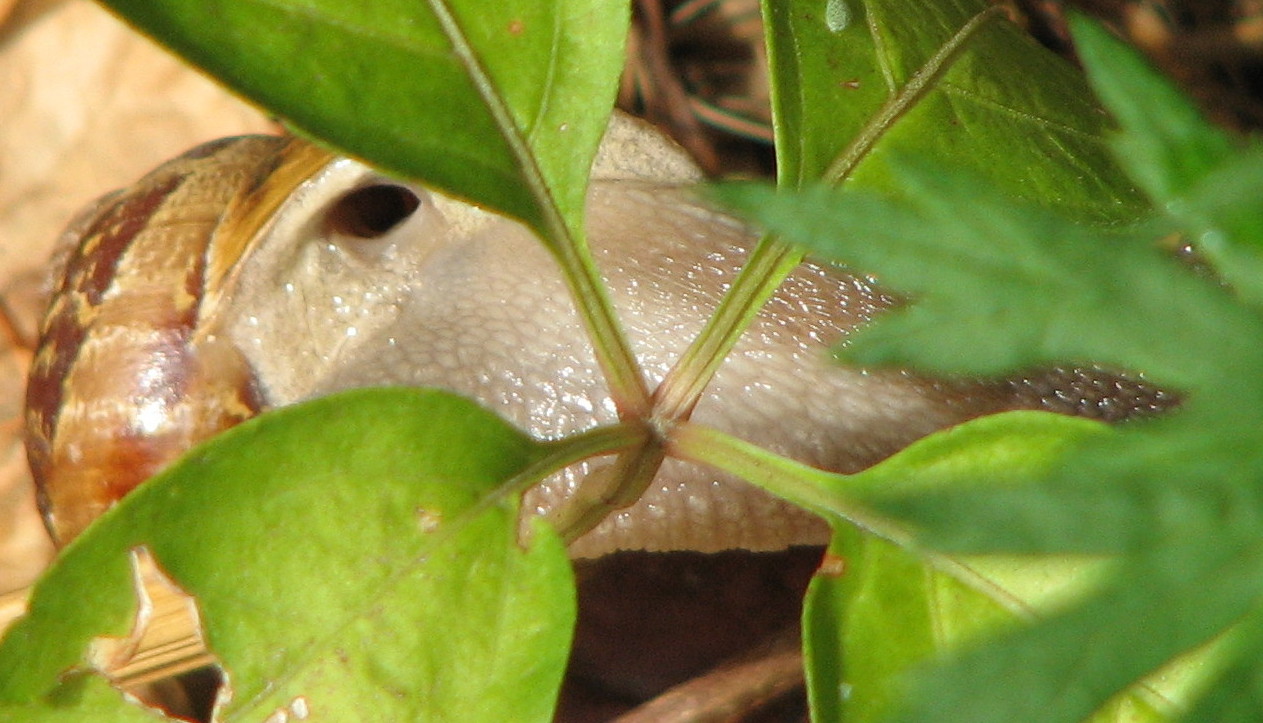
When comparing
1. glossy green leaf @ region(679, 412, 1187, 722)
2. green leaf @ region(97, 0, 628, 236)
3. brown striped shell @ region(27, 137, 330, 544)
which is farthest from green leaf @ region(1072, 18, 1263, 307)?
brown striped shell @ region(27, 137, 330, 544)

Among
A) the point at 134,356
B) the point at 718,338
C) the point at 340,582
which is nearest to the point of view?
the point at 340,582

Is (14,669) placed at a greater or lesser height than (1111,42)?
lesser

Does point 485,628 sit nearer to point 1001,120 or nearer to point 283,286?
point 1001,120

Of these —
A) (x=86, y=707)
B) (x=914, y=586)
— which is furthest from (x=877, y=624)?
(x=86, y=707)

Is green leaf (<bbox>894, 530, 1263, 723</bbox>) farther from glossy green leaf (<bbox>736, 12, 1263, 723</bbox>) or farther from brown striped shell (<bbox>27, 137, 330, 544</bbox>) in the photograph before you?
brown striped shell (<bbox>27, 137, 330, 544</bbox>)

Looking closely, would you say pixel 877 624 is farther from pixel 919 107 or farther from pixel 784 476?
pixel 919 107

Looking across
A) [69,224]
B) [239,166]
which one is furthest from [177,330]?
[69,224]
